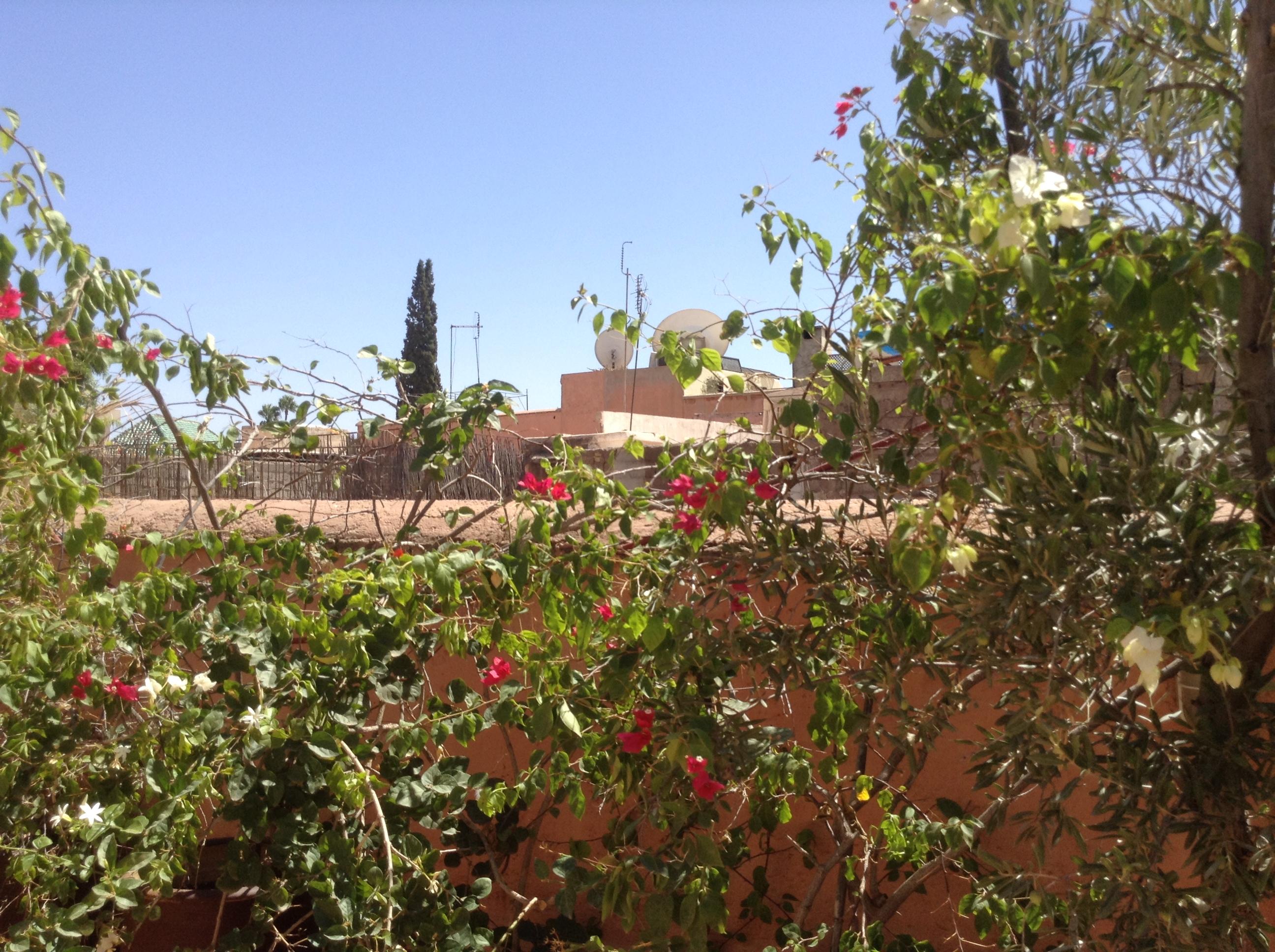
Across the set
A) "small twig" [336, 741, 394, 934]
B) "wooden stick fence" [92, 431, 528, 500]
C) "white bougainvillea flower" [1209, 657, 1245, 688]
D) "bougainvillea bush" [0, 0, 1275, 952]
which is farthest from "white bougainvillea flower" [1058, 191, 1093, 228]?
"wooden stick fence" [92, 431, 528, 500]

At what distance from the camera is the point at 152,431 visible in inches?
148

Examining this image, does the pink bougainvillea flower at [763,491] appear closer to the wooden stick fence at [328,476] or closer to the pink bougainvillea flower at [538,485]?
the pink bougainvillea flower at [538,485]

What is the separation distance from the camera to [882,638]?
1.98 meters

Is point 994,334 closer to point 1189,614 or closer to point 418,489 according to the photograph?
point 1189,614

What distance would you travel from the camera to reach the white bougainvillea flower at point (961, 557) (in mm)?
1504

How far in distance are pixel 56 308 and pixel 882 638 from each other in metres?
1.75

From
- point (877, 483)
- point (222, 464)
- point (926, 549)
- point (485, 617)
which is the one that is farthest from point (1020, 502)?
point (222, 464)

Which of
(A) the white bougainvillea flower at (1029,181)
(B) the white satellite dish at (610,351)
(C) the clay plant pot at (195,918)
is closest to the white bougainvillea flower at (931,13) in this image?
(A) the white bougainvillea flower at (1029,181)

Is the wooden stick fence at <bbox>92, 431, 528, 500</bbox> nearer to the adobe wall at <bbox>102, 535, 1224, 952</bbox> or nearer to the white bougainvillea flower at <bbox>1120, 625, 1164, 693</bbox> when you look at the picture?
the adobe wall at <bbox>102, 535, 1224, 952</bbox>

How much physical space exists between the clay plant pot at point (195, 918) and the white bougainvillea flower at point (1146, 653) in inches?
87.4

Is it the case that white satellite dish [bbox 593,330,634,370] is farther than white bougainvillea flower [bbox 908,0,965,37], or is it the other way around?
white satellite dish [bbox 593,330,634,370]

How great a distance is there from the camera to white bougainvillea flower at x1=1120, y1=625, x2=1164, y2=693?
1.37 meters

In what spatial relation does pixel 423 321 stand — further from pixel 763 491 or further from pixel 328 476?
pixel 763 491

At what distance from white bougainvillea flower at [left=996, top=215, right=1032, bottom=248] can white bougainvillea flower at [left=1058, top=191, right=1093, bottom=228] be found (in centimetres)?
5
